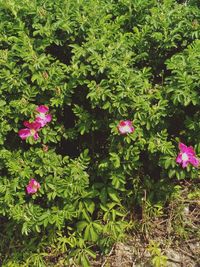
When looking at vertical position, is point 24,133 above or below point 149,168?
above

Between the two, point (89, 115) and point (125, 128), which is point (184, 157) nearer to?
point (125, 128)

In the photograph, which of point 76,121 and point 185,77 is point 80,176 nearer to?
point 76,121

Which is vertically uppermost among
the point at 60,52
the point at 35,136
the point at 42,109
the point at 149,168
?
the point at 60,52

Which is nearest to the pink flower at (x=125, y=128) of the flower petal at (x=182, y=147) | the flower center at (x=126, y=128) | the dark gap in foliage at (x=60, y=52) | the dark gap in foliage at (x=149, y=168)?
the flower center at (x=126, y=128)

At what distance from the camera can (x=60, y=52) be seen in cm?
306

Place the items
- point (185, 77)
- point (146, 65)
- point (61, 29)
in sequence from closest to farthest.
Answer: point (185, 77) → point (61, 29) → point (146, 65)

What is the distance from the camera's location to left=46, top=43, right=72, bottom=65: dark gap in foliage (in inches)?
120

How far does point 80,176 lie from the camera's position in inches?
109

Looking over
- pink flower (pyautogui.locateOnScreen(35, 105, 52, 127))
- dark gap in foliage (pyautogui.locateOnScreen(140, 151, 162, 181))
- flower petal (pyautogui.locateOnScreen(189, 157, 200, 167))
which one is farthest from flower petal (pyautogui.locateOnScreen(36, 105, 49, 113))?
flower petal (pyautogui.locateOnScreen(189, 157, 200, 167))

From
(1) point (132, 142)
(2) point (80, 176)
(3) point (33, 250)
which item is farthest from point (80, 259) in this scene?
(1) point (132, 142)

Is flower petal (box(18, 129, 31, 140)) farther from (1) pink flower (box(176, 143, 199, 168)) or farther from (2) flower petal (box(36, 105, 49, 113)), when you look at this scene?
(1) pink flower (box(176, 143, 199, 168))

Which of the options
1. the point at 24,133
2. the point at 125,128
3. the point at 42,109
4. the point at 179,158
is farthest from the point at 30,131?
the point at 179,158

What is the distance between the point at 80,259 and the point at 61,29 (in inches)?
54.9

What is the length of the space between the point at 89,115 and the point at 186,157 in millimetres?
604
